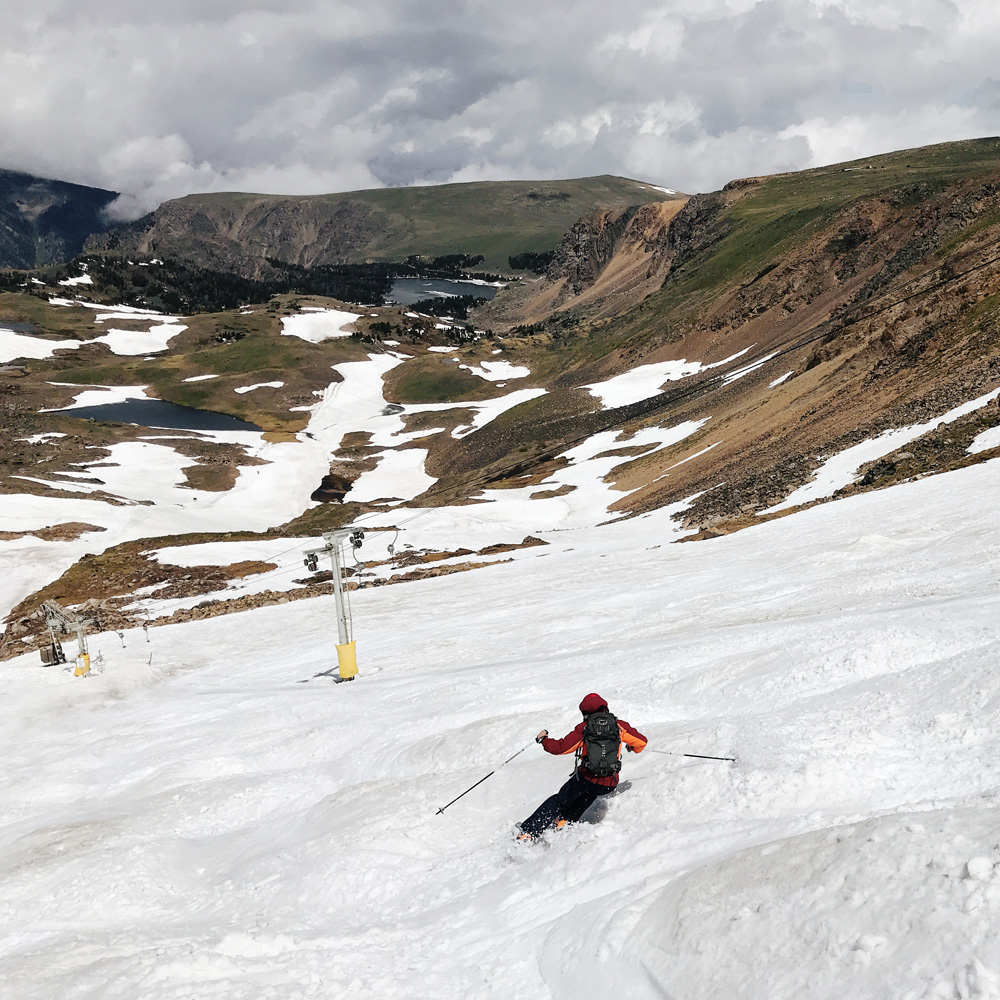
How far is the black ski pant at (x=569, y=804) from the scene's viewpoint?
9164 mm

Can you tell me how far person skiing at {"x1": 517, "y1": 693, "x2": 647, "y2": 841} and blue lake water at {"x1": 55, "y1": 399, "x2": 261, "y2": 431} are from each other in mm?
122296

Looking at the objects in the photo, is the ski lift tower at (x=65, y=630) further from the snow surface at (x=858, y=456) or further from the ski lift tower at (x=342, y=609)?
the snow surface at (x=858, y=456)

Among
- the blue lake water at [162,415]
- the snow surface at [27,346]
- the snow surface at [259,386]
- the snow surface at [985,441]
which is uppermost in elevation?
the snow surface at [27,346]

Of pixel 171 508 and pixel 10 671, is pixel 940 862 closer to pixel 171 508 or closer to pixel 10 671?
pixel 10 671

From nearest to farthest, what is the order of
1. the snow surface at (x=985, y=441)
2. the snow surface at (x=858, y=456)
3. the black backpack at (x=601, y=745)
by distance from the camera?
1. the black backpack at (x=601, y=745)
2. the snow surface at (x=985, y=441)
3. the snow surface at (x=858, y=456)

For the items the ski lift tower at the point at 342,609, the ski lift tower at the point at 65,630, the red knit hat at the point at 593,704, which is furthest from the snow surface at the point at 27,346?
the red knit hat at the point at 593,704

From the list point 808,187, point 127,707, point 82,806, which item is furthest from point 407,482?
point 808,187

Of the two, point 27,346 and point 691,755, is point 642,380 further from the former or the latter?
point 27,346

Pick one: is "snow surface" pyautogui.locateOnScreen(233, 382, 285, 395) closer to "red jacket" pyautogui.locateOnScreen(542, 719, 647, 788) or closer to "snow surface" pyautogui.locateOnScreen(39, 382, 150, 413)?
"snow surface" pyautogui.locateOnScreen(39, 382, 150, 413)

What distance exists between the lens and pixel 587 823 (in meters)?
8.95

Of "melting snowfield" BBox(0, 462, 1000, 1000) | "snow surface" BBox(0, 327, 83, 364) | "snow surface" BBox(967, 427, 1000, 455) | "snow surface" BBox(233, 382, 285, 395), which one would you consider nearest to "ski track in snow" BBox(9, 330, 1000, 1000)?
"melting snowfield" BBox(0, 462, 1000, 1000)

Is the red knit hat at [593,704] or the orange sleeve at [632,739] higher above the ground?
the red knit hat at [593,704]

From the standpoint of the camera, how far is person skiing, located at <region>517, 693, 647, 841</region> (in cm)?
907

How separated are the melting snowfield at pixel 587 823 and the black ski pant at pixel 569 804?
0.32 meters
